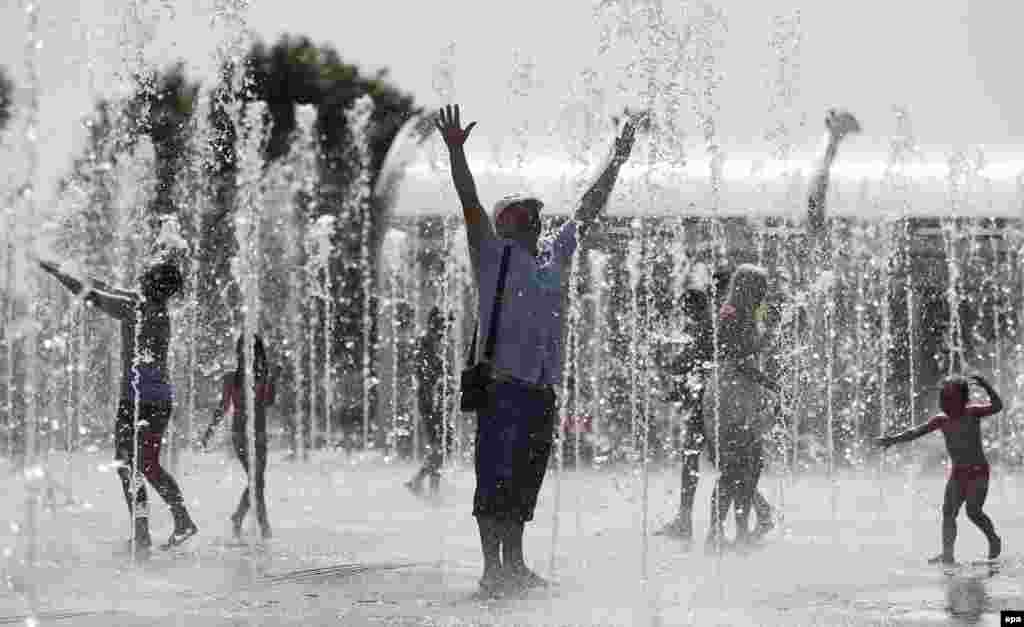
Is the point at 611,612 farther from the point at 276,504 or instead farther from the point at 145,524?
the point at 276,504

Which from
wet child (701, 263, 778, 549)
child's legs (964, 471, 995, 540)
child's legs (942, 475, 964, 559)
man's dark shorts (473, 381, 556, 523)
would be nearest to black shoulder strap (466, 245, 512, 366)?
man's dark shorts (473, 381, 556, 523)

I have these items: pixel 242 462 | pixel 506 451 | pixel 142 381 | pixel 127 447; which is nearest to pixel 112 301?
pixel 142 381

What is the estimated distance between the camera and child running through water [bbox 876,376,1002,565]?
652 cm

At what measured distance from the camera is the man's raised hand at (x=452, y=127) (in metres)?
5.20

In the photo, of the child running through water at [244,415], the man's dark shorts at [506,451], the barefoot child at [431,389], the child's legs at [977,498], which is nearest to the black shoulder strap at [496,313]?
the man's dark shorts at [506,451]

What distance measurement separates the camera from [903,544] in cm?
750

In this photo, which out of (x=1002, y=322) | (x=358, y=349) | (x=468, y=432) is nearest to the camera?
(x=1002, y=322)

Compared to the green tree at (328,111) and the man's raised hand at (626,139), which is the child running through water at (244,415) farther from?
the green tree at (328,111)

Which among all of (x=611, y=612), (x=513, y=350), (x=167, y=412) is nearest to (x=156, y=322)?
(x=167, y=412)

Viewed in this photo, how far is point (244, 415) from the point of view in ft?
25.4

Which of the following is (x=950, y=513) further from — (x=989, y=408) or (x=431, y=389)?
(x=431, y=389)

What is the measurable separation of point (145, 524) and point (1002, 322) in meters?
10.5

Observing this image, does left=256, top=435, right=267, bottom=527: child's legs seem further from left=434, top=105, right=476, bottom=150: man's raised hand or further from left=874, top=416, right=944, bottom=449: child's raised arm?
left=874, top=416, right=944, bottom=449: child's raised arm

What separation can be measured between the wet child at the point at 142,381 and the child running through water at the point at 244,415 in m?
0.91
